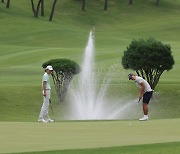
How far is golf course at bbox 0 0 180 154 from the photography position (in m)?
18.2

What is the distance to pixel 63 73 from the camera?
41.3m

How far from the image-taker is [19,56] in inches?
2795

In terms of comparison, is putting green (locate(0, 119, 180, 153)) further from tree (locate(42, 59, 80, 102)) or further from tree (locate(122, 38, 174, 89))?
tree (locate(122, 38, 174, 89))

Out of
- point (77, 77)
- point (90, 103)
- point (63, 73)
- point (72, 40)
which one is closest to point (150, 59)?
point (63, 73)

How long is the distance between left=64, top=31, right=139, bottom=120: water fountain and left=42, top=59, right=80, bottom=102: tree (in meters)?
0.74

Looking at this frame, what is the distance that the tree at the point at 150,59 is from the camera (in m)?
43.9

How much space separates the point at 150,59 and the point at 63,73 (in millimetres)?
6179

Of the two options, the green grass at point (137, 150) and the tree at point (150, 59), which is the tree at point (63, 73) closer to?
the tree at point (150, 59)

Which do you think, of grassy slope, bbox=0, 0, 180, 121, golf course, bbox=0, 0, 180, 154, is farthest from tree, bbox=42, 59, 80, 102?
grassy slope, bbox=0, 0, 180, 121

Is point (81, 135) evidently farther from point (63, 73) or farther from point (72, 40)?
point (72, 40)

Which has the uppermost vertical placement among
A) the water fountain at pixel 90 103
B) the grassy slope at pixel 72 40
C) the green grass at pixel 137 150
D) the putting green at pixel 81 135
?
the green grass at pixel 137 150

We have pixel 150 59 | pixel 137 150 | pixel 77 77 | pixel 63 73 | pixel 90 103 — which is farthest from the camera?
pixel 77 77

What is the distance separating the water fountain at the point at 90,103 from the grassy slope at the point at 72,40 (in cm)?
150

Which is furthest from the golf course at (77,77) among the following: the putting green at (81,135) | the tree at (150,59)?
the tree at (150,59)
